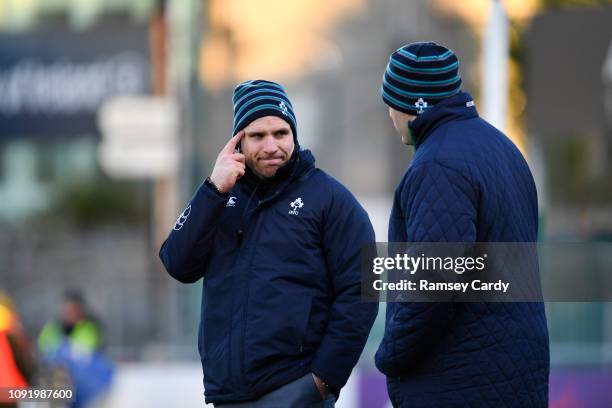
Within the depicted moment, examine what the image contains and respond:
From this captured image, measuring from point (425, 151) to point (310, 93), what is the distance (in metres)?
14.8

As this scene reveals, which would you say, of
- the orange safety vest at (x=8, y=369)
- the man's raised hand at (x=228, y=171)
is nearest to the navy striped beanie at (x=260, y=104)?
the man's raised hand at (x=228, y=171)

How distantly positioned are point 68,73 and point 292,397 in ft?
59.9

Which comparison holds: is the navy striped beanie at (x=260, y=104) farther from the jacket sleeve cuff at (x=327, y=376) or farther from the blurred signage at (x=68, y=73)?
the blurred signage at (x=68, y=73)

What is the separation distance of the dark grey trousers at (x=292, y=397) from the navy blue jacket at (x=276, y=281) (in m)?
0.02

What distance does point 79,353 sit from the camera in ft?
36.6

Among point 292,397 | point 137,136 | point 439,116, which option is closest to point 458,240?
point 439,116

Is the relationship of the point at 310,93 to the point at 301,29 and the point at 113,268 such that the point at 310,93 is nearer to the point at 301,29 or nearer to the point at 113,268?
the point at 301,29

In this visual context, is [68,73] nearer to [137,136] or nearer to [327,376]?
[137,136]

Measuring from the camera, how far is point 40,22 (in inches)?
936

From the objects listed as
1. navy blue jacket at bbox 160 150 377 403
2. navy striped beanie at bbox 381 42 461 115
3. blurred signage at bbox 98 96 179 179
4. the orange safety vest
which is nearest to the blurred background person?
blurred signage at bbox 98 96 179 179

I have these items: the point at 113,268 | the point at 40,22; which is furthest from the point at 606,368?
the point at 40,22

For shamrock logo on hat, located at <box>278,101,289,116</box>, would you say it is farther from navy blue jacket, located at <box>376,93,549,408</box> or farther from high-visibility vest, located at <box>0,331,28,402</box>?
high-visibility vest, located at <box>0,331,28,402</box>

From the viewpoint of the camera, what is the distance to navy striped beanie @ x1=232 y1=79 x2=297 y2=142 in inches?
174

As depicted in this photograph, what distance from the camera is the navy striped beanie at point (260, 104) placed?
4422 millimetres
